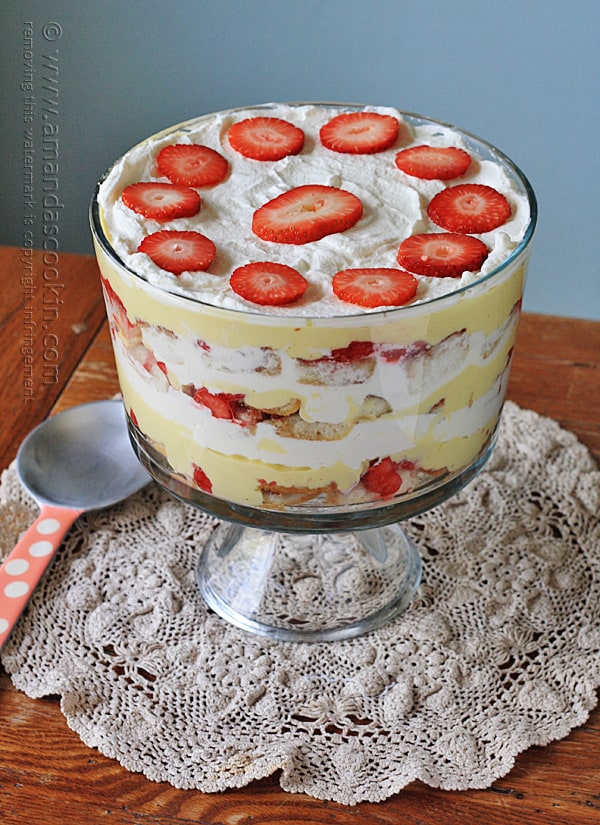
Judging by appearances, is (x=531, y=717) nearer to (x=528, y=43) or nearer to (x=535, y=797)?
(x=535, y=797)

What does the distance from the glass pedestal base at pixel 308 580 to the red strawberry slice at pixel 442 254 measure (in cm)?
35

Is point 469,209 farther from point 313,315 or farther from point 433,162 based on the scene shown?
point 313,315

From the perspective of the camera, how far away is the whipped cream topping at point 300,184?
32.1 inches

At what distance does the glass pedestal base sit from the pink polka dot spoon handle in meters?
0.16

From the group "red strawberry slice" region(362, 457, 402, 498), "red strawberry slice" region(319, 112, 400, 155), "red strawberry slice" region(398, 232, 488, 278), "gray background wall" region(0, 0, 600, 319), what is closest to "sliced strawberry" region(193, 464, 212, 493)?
"red strawberry slice" region(362, 457, 402, 498)

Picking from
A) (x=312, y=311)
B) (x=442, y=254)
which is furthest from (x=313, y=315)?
(x=442, y=254)

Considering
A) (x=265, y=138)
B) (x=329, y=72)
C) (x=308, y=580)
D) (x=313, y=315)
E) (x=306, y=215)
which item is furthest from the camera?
(x=329, y=72)

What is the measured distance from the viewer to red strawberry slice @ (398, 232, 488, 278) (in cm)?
83

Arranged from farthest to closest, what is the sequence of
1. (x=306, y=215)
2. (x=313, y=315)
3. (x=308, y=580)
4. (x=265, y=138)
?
(x=308, y=580), (x=265, y=138), (x=306, y=215), (x=313, y=315)

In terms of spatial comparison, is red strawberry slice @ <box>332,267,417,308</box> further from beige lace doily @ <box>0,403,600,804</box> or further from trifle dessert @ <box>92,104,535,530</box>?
beige lace doily @ <box>0,403,600,804</box>

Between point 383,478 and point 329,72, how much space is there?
52.1 inches

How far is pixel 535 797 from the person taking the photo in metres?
0.88

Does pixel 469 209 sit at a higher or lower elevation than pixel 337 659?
higher

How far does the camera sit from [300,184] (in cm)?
97
